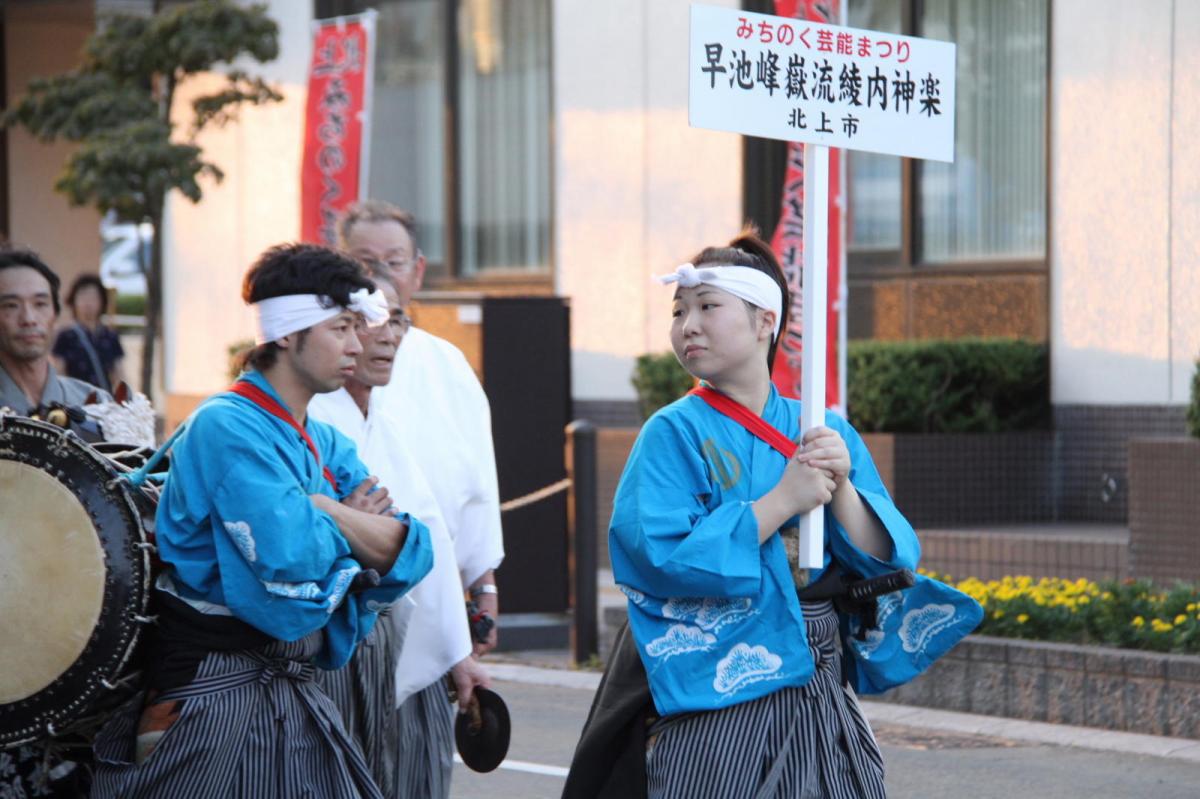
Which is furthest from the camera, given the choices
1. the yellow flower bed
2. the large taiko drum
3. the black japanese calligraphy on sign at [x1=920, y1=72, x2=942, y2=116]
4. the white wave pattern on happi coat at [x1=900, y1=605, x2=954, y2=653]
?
the yellow flower bed

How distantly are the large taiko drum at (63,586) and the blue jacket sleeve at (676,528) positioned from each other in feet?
3.50

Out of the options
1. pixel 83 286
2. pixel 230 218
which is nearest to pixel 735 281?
pixel 83 286

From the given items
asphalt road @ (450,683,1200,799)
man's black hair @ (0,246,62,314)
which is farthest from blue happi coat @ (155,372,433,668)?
asphalt road @ (450,683,1200,799)

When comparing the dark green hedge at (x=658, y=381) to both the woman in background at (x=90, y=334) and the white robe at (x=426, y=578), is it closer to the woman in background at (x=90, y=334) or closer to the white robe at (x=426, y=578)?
the woman in background at (x=90, y=334)

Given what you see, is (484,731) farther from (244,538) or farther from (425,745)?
(244,538)

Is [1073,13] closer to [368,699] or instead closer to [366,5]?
[366,5]

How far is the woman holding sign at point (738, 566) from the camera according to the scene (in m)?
3.90

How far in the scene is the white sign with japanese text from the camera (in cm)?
405

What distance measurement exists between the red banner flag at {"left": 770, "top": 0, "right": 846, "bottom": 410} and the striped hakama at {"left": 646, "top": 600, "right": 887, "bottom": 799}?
6537 millimetres

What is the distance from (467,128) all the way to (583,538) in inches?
287

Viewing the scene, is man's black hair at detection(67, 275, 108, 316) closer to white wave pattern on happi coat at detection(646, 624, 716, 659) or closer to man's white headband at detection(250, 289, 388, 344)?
man's white headband at detection(250, 289, 388, 344)

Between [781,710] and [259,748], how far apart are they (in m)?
1.13

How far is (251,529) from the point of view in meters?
3.80

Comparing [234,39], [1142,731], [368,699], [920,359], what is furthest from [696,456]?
[234,39]
